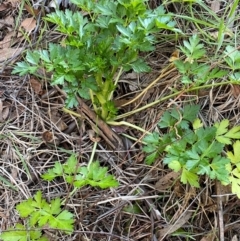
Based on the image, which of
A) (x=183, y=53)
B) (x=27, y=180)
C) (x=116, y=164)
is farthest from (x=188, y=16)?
(x=27, y=180)

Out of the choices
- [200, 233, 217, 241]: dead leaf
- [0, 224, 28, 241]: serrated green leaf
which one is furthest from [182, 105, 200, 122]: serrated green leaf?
[0, 224, 28, 241]: serrated green leaf

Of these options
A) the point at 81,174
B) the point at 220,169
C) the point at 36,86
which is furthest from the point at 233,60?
the point at 36,86

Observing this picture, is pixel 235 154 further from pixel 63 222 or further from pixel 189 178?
pixel 63 222

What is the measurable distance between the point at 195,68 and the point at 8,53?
80 cm

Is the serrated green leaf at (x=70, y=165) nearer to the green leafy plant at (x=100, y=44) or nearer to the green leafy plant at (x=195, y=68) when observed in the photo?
the green leafy plant at (x=100, y=44)

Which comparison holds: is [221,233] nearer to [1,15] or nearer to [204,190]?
[204,190]

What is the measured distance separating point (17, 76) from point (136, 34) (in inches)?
23.1

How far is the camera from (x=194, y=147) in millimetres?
1590

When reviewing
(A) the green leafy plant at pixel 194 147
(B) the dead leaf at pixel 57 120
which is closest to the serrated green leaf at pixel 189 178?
(A) the green leafy plant at pixel 194 147

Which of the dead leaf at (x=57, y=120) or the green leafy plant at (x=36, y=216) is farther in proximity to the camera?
the dead leaf at (x=57, y=120)

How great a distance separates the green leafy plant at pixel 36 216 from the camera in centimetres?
159

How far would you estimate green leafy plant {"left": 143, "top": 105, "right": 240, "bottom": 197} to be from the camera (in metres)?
1.56

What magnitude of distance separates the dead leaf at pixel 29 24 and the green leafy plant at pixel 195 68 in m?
0.67

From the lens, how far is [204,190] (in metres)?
1.69
